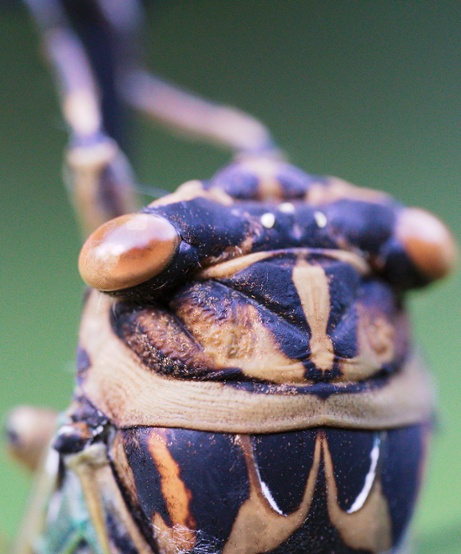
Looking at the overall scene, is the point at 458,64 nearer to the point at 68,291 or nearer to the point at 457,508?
the point at 68,291

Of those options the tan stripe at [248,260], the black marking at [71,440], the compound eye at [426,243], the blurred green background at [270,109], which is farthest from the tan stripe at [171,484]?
the blurred green background at [270,109]

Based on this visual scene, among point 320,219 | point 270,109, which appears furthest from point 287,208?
point 270,109

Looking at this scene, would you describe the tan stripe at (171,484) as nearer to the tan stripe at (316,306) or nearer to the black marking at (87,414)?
the black marking at (87,414)

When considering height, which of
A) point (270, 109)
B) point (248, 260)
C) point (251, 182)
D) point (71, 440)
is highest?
point (270, 109)

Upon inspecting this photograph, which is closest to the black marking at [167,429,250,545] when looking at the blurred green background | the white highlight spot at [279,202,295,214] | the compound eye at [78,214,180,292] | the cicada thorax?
the cicada thorax

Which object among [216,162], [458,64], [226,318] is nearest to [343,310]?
[226,318]

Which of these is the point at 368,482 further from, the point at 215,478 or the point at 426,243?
the point at 426,243

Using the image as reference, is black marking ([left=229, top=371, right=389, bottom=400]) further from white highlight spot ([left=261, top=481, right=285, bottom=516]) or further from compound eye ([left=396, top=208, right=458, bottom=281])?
compound eye ([left=396, top=208, right=458, bottom=281])
